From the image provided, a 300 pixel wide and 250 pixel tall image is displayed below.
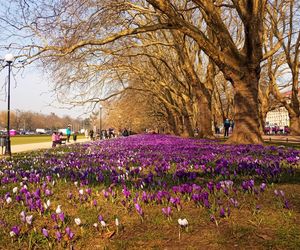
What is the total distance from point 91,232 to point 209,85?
73.6ft

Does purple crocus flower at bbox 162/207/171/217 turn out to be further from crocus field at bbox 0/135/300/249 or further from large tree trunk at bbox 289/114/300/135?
large tree trunk at bbox 289/114/300/135

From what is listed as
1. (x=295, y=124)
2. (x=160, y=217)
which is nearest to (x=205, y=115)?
(x=295, y=124)

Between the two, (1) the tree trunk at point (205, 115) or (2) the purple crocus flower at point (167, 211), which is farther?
(1) the tree trunk at point (205, 115)

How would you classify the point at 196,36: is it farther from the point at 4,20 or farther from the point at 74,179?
the point at 74,179

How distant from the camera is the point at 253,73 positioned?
13.7 m

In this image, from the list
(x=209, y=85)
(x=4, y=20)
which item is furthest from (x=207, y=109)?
(x=4, y=20)

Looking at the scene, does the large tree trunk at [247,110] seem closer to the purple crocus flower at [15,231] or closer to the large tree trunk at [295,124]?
the purple crocus flower at [15,231]

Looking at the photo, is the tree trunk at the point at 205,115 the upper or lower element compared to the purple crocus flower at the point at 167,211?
upper

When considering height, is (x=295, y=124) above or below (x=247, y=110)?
below

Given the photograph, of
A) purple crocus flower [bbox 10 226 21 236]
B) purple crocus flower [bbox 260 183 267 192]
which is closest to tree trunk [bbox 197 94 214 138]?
purple crocus flower [bbox 260 183 267 192]

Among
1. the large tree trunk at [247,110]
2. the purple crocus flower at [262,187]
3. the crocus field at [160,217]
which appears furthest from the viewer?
the large tree trunk at [247,110]

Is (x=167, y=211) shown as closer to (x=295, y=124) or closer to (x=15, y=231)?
(x=15, y=231)

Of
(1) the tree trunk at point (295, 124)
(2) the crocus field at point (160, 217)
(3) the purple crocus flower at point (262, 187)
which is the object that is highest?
(1) the tree trunk at point (295, 124)

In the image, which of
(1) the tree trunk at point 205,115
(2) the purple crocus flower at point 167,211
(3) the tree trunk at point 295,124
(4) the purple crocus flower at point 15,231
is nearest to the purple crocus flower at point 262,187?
(2) the purple crocus flower at point 167,211
